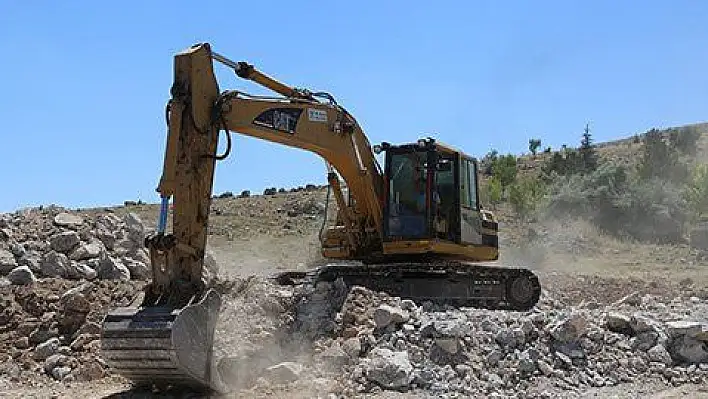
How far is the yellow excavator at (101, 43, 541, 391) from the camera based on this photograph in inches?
378

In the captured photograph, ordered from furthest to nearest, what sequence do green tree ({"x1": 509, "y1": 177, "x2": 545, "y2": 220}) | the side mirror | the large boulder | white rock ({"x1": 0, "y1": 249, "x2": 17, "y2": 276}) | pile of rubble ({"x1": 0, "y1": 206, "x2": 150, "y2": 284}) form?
green tree ({"x1": 509, "y1": 177, "x2": 545, "y2": 220}) → the large boulder → pile of rubble ({"x1": 0, "y1": 206, "x2": 150, "y2": 284}) → white rock ({"x1": 0, "y1": 249, "x2": 17, "y2": 276}) → the side mirror

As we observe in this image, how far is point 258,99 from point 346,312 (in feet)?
9.13

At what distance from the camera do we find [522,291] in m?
15.1

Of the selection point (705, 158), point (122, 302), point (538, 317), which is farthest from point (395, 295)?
point (705, 158)

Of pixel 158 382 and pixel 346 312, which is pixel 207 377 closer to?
pixel 158 382

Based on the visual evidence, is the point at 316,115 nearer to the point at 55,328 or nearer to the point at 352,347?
the point at 352,347

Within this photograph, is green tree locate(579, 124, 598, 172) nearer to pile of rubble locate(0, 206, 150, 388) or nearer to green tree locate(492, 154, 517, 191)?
green tree locate(492, 154, 517, 191)

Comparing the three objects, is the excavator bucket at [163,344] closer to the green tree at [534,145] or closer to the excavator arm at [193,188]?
the excavator arm at [193,188]

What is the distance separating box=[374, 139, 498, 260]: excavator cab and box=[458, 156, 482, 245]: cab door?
0.01m

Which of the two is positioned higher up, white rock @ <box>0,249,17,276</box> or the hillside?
white rock @ <box>0,249,17,276</box>

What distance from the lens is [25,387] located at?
1152 centimetres

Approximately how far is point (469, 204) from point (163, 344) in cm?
637

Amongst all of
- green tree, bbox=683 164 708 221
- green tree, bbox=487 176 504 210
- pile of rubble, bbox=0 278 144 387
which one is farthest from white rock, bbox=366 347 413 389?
green tree, bbox=487 176 504 210

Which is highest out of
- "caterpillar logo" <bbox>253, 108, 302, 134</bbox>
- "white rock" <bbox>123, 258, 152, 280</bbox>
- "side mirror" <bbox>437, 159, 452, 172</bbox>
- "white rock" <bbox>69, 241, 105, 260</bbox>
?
"caterpillar logo" <bbox>253, 108, 302, 134</bbox>
